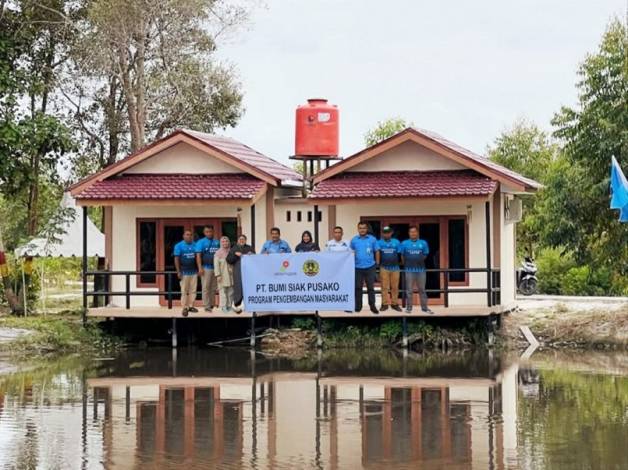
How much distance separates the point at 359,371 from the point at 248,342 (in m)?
5.45

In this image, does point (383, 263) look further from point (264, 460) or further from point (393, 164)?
point (264, 460)

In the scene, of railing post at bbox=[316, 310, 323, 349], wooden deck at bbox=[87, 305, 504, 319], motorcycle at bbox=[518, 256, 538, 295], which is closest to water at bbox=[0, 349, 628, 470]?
wooden deck at bbox=[87, 305, 504, 319]

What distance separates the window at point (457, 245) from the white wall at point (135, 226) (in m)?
3.73

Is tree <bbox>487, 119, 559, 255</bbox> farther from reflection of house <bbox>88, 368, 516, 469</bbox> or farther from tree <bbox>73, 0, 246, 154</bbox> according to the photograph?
reflection of house <bbox>88, 368, 516, 469</bbox>

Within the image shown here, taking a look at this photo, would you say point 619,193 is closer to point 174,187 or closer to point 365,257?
point 365,257

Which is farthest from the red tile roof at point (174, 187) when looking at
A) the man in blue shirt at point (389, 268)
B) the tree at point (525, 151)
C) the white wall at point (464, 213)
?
the tree at point (525, 151)

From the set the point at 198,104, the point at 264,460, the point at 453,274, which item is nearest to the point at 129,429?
the point at 264,460

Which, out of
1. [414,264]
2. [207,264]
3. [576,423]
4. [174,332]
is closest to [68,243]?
[174,332]

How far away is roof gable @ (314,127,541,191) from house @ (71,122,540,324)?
2 centimetres

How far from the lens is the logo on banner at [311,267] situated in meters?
25.8

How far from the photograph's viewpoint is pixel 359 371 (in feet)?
74.1

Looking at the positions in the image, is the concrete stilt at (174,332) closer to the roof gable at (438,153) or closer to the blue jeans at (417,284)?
the roof gable at (438,153)

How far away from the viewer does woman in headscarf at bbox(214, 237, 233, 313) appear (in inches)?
1033

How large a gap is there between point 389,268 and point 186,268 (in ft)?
12.6
